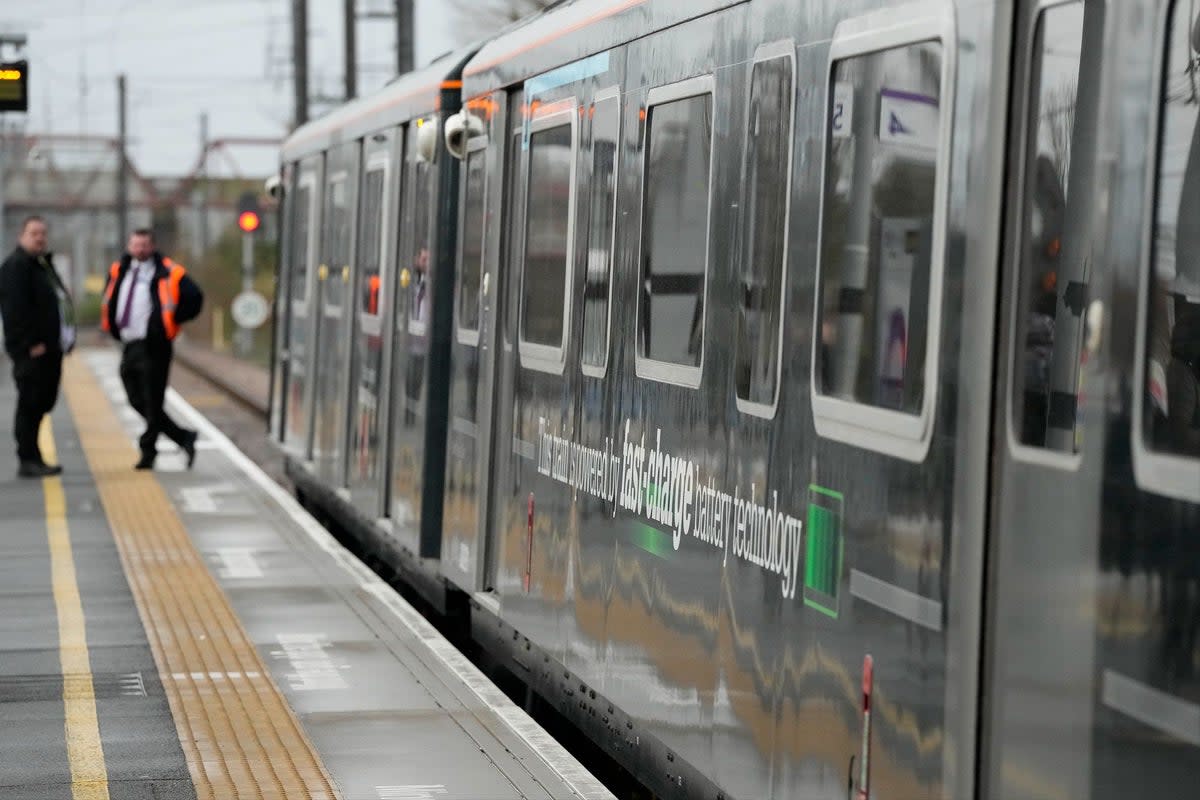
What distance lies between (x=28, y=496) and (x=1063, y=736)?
503 inches

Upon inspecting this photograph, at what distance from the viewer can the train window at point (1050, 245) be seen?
394cm

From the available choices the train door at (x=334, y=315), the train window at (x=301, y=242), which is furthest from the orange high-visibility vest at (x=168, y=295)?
the train door at (x=334, y=315)

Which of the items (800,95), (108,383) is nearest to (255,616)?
(800,95)

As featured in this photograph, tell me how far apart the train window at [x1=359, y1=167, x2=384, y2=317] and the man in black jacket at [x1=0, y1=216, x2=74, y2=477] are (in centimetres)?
365

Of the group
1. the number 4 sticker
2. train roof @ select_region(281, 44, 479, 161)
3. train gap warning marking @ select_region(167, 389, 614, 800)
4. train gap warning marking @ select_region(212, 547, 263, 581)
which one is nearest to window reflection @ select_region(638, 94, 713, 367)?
the number 4 sticker

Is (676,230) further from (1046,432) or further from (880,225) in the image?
(1046,432)

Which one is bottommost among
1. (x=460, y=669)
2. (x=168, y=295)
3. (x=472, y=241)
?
(x=460, y=669)

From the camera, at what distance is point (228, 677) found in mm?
8727

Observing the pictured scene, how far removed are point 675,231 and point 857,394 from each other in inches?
65.8

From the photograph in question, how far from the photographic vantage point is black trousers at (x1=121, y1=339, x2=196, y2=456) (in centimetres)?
1675

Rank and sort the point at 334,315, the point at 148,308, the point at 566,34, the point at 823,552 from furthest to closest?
the point at 148,308 → the point at 334,315 → the point at 566,34 → the point at 823,552

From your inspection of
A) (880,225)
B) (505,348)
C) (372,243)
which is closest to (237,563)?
(372,243)

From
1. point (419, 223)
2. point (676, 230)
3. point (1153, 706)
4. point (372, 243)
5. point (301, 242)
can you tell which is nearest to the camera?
point (1153, 706)

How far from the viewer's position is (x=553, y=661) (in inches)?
313
